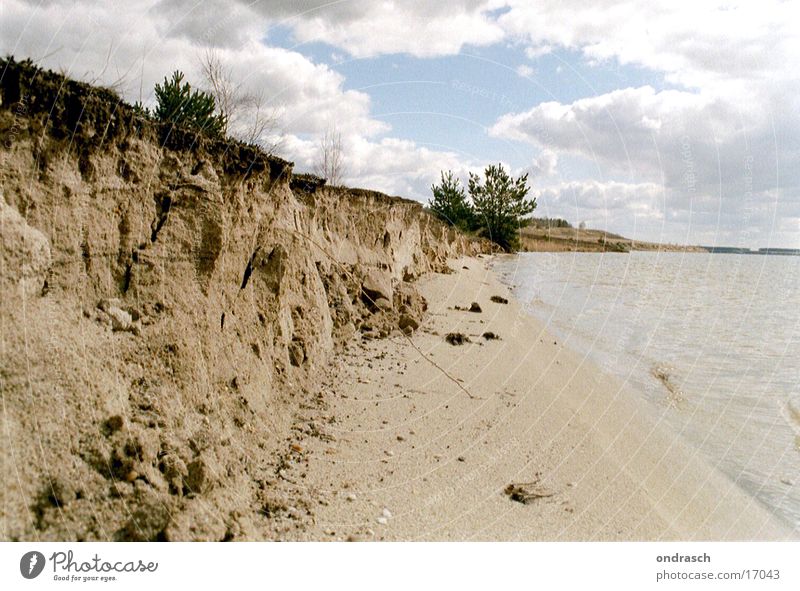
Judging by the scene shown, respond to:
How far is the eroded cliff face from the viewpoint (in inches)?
154

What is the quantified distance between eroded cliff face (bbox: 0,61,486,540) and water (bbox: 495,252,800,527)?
7087 mm

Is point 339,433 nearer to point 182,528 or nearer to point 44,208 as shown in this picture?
point 182,528

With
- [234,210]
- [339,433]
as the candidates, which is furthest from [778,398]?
[234,210]

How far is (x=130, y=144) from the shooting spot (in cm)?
528

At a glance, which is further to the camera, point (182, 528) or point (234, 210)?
point (234, 210)

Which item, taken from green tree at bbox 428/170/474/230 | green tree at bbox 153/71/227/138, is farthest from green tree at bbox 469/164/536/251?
green tree at bbox 153/71/227/138

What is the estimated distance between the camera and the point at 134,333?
5039 mm

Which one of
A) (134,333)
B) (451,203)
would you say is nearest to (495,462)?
(134,333)

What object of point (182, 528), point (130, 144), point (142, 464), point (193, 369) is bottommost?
point (182, 528)

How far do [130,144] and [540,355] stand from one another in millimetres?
10384

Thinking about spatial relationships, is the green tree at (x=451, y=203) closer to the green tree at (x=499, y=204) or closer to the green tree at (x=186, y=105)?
the green tree at (x=499, y=204)

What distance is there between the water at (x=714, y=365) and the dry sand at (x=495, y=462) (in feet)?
2.46

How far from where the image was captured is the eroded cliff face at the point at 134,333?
3908mm

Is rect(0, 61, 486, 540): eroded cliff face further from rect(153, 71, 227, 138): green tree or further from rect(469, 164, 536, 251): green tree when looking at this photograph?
rect(469, 164, 536, 251): green tree
